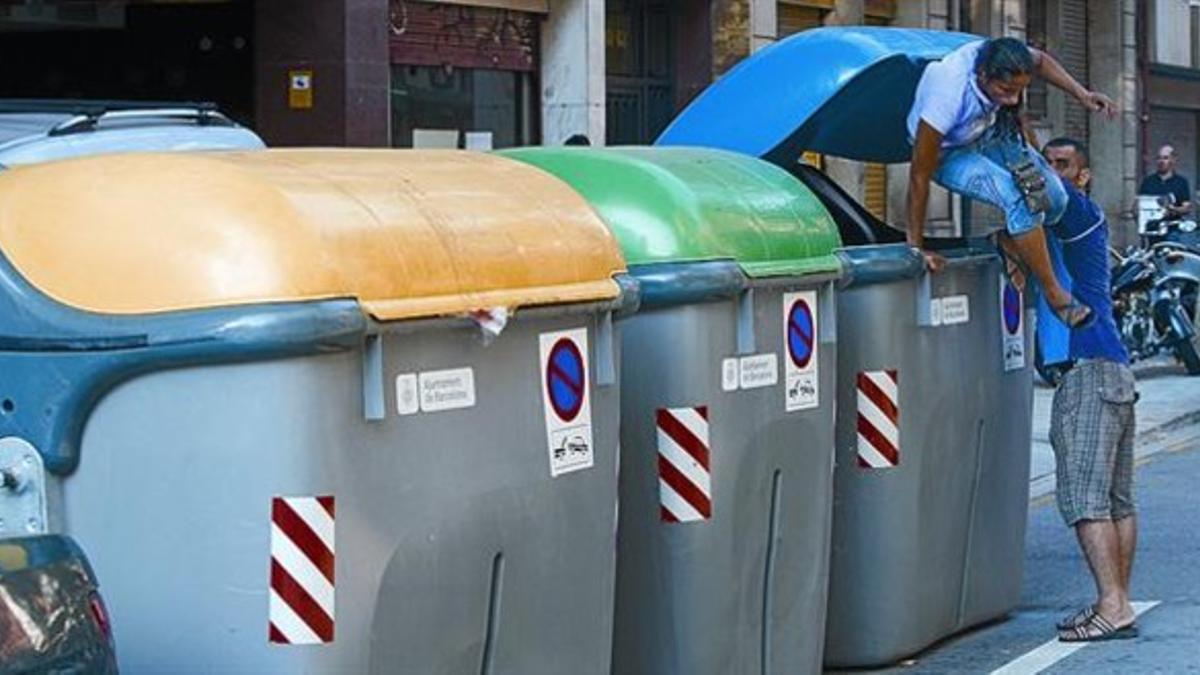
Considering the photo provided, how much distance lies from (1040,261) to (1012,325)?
0.87m

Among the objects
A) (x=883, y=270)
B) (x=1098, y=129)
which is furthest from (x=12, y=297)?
(x=1098, y=129)

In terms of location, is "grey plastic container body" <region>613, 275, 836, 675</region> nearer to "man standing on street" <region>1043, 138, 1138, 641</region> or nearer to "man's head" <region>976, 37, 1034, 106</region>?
"man's head" <region>976, 37, 1034, 106</region>

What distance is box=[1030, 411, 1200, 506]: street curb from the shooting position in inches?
627

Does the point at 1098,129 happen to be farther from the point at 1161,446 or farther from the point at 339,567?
the point at 339,567

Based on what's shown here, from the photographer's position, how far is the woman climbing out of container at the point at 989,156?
8.84 metres

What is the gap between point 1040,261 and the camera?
8.91m

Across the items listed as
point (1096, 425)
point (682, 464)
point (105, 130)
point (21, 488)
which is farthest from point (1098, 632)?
point (21, 488)

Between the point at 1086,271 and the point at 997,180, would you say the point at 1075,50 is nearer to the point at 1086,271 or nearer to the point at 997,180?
the point at 1086,271

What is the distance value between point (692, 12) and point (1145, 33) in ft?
44.1

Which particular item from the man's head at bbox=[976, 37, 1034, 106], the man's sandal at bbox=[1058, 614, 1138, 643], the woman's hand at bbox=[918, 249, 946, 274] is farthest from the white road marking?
the man's head at bbox=[976, 37, 1034, 106]

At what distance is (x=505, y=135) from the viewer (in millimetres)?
18547

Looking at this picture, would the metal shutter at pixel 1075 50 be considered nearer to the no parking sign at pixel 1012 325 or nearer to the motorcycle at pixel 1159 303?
the motorcycle at pixel 1159 303

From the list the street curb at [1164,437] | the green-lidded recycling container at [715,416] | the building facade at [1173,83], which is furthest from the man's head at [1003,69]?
the building facade at [1173,83]

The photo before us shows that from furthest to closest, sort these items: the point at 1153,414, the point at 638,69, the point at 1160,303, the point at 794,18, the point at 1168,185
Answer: the point at 1168,185 → the point at 794,18 → the point at 1160,303 → the point at 638,69 → the point at 1153,414
